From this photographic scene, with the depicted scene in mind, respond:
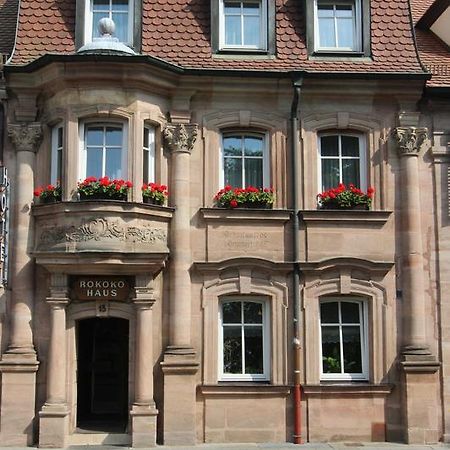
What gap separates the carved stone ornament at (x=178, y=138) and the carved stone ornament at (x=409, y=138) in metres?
4.52

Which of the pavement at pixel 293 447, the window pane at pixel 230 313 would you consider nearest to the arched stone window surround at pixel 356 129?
the window pane at pixel 230 313

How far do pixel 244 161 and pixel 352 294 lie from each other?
3716 millimetres

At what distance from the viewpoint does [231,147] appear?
16.3 metres

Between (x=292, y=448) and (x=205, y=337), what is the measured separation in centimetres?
283

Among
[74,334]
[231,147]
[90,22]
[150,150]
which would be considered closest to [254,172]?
[231,147]

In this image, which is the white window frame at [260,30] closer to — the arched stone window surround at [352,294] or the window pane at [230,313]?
the arched stone window surround at [352,294]

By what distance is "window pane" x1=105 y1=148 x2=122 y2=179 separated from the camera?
15.5 metres

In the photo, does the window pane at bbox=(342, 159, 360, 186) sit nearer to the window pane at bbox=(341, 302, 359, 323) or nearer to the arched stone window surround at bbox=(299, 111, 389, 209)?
the arched stone window surround at bbox=(299, 111, 389, 209)

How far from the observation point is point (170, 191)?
15.7 m

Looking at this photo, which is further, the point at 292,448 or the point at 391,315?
the point at 391,315

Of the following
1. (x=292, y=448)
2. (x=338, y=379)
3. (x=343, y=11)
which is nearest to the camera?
(x=292, y=448)

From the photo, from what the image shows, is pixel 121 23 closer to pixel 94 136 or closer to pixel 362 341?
pixel 94 136

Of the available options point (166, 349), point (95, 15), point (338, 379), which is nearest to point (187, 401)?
point (166, 349)

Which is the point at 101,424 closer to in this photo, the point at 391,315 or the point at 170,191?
the point at 170,191
